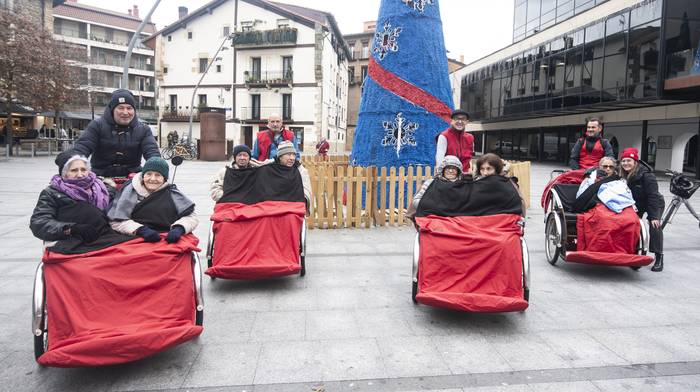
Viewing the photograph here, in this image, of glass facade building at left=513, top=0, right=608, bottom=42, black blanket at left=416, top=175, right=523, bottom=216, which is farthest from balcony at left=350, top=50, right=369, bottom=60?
black blanket at left=416, top=175, right=523, bottom=216

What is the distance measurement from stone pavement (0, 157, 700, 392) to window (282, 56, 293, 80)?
34268 mm

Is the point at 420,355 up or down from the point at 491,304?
down

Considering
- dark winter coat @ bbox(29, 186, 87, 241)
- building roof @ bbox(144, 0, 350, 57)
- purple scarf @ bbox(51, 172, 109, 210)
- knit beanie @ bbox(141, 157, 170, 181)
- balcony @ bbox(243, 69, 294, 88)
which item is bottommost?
dark winter coat @ bbox(29, 186, 87, 241)

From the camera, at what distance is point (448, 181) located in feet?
15.1

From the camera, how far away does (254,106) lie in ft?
131

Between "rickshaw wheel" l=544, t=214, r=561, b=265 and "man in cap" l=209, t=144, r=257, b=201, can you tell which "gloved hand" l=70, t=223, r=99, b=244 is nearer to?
"man in cap" l=209, t=144, r=257, b=201

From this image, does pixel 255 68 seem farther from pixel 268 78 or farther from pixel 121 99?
pixel 121 99

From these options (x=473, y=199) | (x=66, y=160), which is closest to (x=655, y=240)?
(x=473, y=199)

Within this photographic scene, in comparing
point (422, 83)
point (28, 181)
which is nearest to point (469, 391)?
point (422, 83)

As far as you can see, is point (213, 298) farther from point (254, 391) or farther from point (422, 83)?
point (422, 83)

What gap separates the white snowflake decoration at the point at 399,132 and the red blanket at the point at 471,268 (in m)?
5.01

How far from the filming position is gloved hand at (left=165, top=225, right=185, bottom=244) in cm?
342

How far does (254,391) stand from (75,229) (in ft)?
5.21

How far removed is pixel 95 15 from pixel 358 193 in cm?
6250
